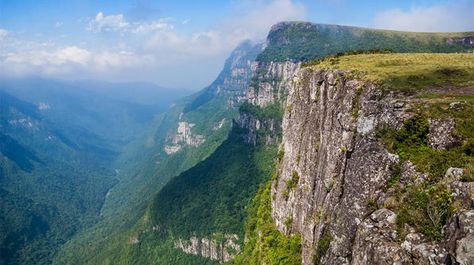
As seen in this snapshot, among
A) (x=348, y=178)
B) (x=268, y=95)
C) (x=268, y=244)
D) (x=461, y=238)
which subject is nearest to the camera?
(x=461, y=238)

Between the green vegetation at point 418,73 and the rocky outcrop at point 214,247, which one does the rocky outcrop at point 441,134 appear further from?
the rocky outcrop at point 214,247

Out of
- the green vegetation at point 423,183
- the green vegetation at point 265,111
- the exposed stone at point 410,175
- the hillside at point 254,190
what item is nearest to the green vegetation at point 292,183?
the hillside at point 254,190

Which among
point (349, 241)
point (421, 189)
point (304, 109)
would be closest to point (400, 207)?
point (421, 189)

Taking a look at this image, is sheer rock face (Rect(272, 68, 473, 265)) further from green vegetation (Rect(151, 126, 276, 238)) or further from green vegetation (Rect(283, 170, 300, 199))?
green vegetation (Rect(151, 126, 276, 238))

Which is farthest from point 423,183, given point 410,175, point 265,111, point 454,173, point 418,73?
point 265,111

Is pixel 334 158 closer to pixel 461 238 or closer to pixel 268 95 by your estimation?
pixel 461 238

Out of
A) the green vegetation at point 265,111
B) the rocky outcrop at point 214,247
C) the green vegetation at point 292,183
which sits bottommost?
the rocky outcrop at point 214,247

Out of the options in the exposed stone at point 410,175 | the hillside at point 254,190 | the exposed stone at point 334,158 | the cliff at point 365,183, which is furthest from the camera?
the hillside at point 254,190
